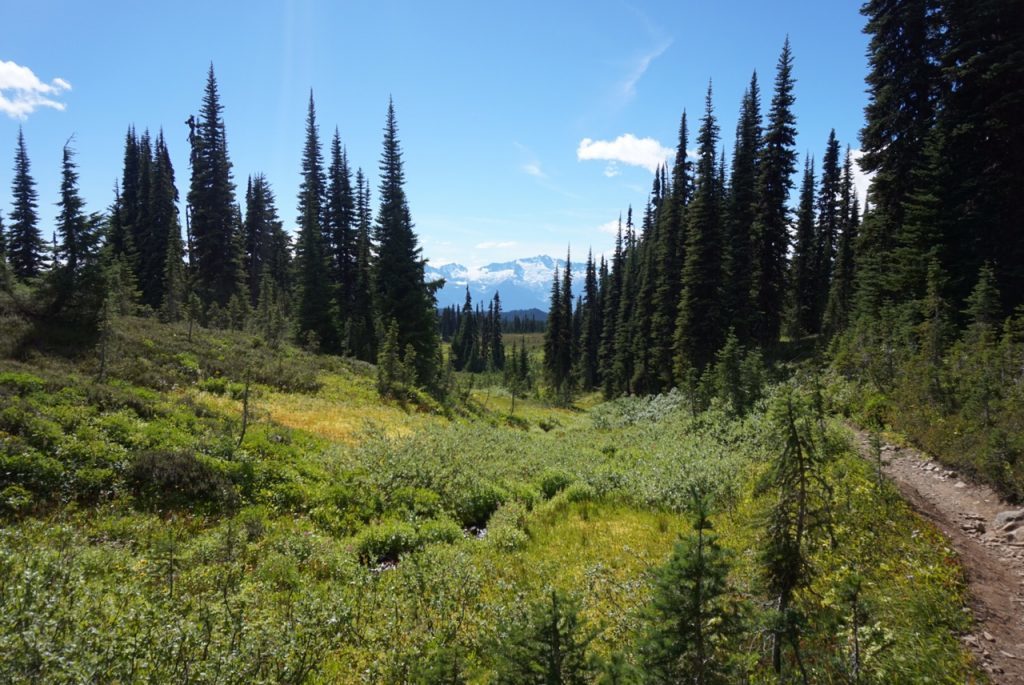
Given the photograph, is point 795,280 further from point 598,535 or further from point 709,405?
point 598,535

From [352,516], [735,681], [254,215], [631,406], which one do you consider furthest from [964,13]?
[254,215]

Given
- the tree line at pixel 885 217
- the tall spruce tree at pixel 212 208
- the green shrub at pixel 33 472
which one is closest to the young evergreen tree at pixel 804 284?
the tree line at pixel 885 217

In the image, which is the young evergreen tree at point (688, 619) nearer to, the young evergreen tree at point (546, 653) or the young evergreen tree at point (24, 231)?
the young evergreen tree at point (546, 653)

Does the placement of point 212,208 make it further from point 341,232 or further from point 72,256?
point 72,256

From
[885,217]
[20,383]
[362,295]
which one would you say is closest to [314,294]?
[362,295]

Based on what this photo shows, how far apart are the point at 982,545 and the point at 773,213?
3087 centimetres

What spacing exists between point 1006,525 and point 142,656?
14.1 meters

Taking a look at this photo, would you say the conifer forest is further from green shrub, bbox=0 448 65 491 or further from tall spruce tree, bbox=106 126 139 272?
tall spruce tree, bbox=106 126 139 272

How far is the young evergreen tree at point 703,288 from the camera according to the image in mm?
35594

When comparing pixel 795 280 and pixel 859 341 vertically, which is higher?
pixel 795 280

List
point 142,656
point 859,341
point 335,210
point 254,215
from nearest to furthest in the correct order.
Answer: point 142,656 < point 859,341 < point 335,210 < point 254,215

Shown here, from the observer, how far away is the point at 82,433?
37.3 ft

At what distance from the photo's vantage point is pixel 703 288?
1427 inches

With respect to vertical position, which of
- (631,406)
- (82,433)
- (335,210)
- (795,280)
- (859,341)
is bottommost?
A: (631,406)
